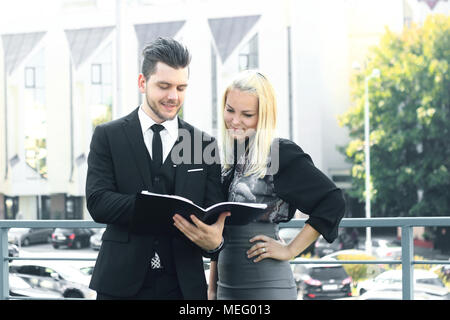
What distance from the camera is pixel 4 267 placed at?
15.0 feet

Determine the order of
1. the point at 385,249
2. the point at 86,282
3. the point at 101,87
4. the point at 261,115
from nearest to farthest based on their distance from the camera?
the point at 261,115 → the point at 86,282 → the point at 385,249 → the point at 101,87

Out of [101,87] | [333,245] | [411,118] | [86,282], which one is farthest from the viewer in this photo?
[101,87]

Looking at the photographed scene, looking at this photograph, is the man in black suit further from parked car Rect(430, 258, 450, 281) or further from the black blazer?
parked car Rect(430, 258, 450, 281)

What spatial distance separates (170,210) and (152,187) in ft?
0.66

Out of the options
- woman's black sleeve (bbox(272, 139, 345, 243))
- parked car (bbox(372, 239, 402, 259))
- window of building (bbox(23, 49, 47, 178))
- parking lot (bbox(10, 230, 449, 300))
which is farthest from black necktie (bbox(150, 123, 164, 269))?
window of building (bbox(23, 49, 47, 178))

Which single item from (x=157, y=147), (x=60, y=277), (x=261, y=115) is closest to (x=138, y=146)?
(x=157, y=147)

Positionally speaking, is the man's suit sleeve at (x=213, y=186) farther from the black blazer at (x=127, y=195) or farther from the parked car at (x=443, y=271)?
the parked car at (x=443, y=271)

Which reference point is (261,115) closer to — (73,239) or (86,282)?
(86,282)

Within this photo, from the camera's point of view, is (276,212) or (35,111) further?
(35,111)

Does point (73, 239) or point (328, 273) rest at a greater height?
point (328, 273)

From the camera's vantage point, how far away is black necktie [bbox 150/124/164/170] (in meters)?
2.36

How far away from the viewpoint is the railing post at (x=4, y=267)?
15.0ft

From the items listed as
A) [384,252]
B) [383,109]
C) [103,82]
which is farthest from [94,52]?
[384,252]

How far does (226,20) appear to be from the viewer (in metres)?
32.9
